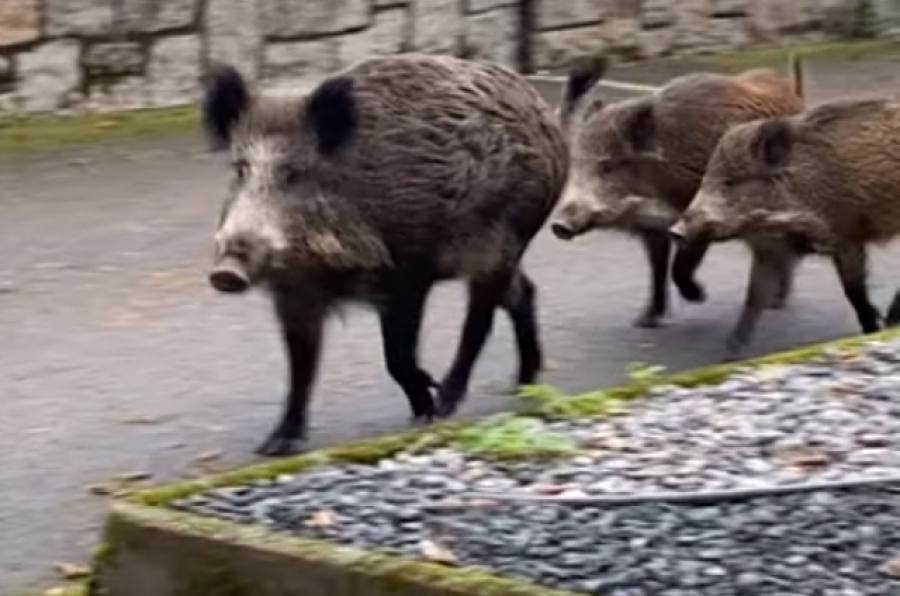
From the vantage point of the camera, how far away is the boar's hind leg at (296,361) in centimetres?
685

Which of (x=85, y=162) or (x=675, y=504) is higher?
(x=675, y=504)

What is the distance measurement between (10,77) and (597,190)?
4.42 m

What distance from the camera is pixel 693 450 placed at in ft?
18.5

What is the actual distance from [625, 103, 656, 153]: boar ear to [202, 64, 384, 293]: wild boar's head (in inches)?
74.9

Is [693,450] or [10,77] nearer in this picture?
[693,450]

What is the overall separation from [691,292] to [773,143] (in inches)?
39.8

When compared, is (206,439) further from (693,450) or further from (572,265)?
(572,265)

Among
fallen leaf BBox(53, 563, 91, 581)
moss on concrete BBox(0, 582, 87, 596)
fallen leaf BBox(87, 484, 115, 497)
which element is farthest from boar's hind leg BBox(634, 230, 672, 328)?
moss on concrete BBox(0, 582, 87, 596)

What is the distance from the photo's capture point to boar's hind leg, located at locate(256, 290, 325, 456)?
22.5 ft

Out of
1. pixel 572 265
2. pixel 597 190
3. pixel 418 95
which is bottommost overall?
pixel 572 265

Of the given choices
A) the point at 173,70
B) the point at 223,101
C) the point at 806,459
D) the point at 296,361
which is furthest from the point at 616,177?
the point at 173,70

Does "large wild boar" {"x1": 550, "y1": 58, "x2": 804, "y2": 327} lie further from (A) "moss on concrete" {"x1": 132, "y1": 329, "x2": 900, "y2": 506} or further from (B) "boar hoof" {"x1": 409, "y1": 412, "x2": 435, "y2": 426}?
(A) "moss on concrete" {"x1": 132, "y1": 329, "x2": 900, "y2": 506}

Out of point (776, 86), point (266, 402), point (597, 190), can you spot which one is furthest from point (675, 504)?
point (776, 86)

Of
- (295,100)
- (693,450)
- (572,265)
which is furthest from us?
(572,265)
